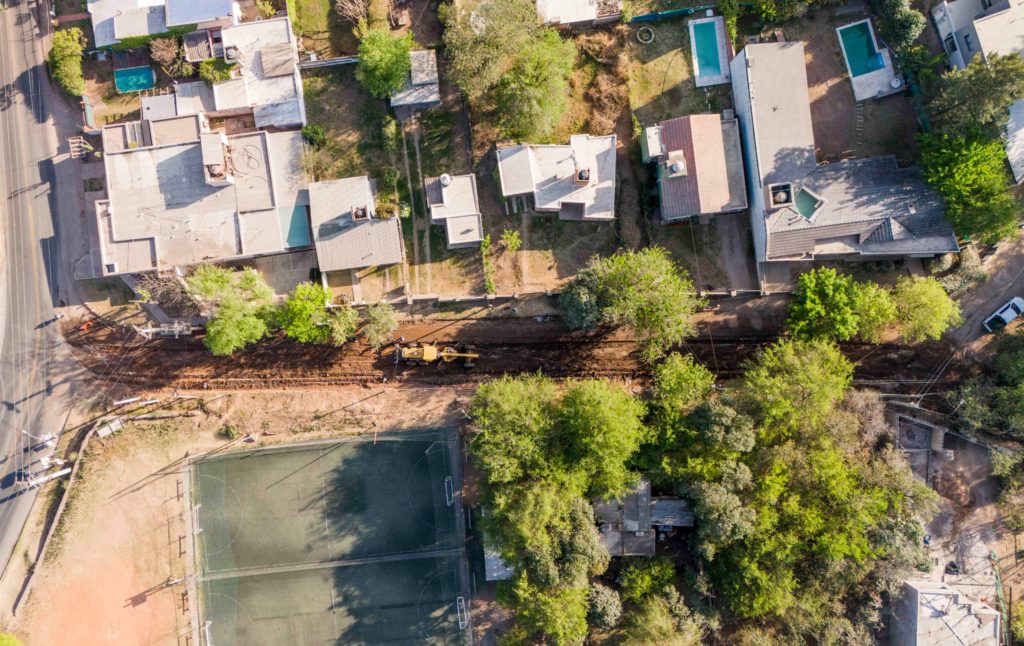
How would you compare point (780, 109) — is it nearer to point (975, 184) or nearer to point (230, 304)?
point (975, 184)

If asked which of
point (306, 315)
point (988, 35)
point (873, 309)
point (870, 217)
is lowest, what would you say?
point (873, 309)

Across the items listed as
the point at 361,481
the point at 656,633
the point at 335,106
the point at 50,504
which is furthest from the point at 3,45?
the point at 656,633

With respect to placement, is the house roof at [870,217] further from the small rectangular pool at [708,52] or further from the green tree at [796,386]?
the small rectangular pool at [708,52]

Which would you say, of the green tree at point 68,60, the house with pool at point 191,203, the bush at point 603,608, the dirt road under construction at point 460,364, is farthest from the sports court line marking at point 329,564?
the green tree at point 68,60

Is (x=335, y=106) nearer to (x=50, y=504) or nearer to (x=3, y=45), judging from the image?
(x=3, y=45)

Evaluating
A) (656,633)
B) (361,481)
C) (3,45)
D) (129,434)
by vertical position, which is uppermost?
(3,45)

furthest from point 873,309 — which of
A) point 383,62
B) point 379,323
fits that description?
point 383,62
